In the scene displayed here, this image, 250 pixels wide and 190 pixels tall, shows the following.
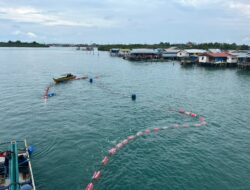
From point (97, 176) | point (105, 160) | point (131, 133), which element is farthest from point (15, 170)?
point (131, 133)

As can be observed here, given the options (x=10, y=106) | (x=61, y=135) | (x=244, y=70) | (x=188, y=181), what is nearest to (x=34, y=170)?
(x=61, y=135)

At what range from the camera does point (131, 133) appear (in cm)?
3900

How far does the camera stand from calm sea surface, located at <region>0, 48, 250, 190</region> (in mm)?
27375

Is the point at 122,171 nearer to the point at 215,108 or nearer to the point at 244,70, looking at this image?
the point at 215,108

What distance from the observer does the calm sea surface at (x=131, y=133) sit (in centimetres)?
2738

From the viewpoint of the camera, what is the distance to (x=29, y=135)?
3822cm

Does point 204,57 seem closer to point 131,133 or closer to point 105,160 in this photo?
point 131,133

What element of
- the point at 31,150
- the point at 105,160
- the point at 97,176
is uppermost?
the point at 31,150

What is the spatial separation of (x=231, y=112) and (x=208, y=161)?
2343 centimetres

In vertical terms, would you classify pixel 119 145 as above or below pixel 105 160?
above

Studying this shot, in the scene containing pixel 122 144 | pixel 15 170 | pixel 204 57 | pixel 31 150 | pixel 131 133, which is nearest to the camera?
pixel 15 170

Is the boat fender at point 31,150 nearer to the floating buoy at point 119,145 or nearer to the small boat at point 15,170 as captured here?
the small boat at point 15,170

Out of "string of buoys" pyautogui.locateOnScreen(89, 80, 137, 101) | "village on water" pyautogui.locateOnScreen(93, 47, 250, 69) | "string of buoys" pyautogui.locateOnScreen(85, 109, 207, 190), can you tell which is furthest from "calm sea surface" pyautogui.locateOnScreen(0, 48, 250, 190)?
"village on water" pyautogui.locateOnScreen(93, 47, 250, 69)

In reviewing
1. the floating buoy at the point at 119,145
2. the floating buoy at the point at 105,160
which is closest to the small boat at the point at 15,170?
the floating buoy at the point at 105,160
